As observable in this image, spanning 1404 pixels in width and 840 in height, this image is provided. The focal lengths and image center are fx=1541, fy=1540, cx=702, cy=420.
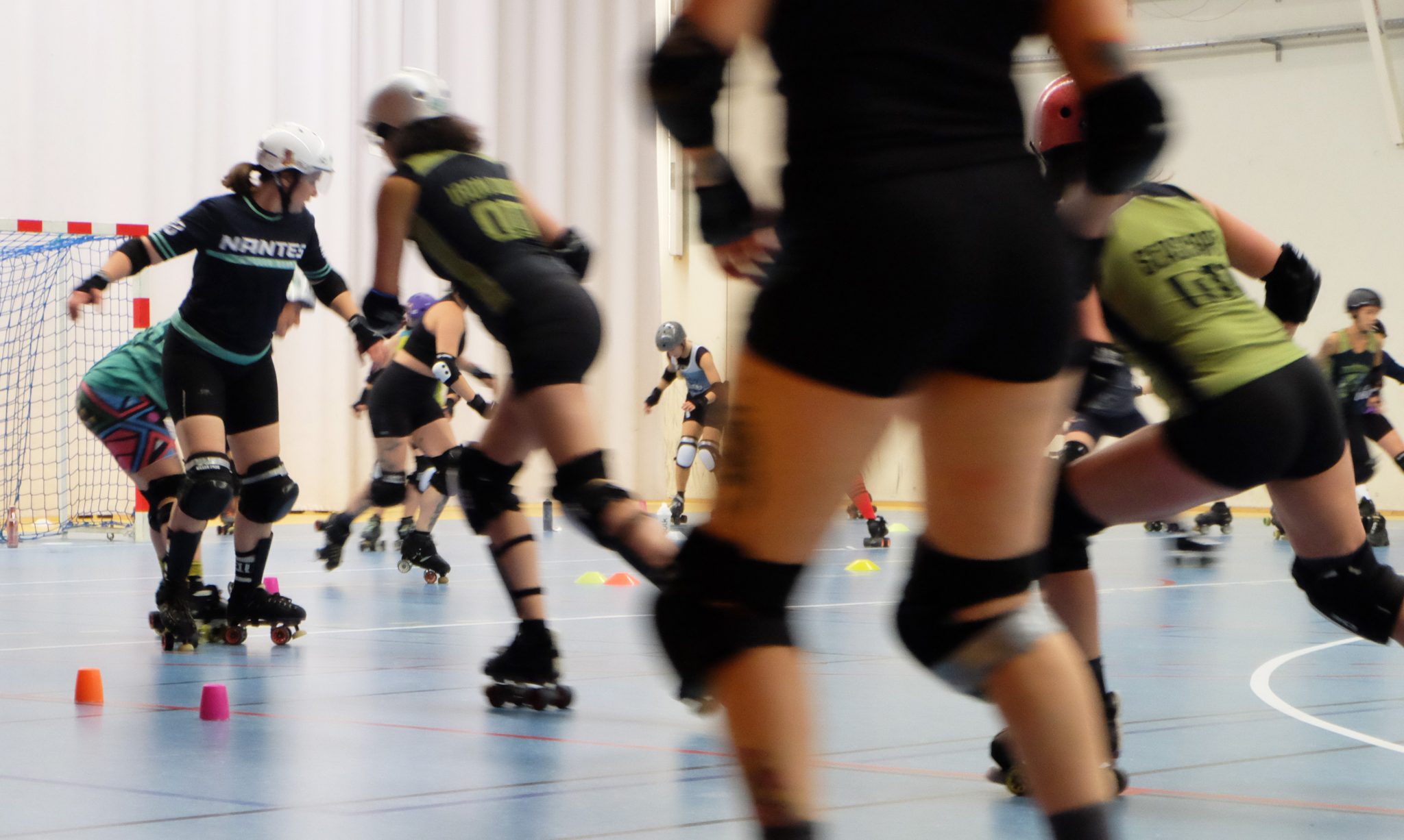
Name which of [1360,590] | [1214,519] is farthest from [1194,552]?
[1360,590]

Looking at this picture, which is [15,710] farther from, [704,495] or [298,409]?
[704,495]

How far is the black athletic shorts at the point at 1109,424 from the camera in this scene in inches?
319

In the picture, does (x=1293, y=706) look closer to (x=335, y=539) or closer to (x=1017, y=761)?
(x=1017, y=761)

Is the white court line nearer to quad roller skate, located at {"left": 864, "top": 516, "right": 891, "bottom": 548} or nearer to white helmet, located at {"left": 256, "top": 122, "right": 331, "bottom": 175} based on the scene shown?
white helmet, located at {"left": 256, "top": 122, "right": 331, "bottom": 175}

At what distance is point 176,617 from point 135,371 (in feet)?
4.42

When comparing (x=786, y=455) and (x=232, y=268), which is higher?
(x=232, y=268)

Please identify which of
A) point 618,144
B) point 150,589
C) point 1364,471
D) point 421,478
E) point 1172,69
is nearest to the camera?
point 150,589

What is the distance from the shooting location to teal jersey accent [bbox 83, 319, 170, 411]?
18.5 ft

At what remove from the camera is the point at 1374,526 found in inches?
406

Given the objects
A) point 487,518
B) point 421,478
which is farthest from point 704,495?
point 487,518

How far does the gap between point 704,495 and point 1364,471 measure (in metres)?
8.83

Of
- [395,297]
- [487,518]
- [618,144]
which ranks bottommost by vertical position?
[487,518]

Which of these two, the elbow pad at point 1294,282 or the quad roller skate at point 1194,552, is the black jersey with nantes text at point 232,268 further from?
the quad roller skate at point 1194,552

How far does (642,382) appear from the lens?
16.8 m
